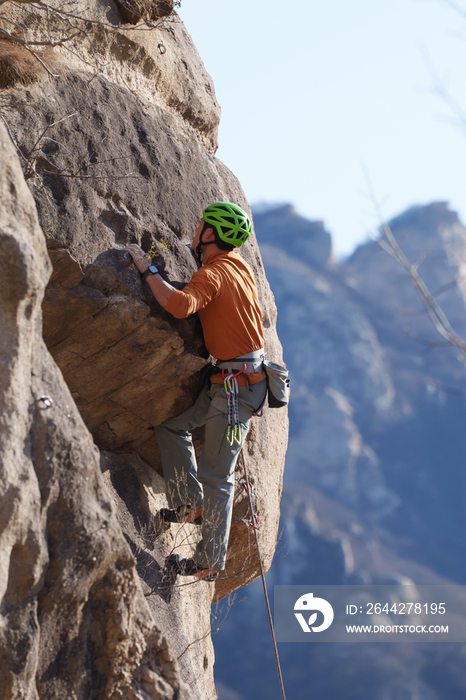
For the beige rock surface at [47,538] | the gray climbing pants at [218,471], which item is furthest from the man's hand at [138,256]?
the beige rock surface at [47,538]

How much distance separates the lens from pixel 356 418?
90.1 metres

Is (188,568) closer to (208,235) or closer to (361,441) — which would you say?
(208,235)

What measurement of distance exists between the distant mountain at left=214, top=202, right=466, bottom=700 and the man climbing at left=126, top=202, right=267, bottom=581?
57239 millimetres

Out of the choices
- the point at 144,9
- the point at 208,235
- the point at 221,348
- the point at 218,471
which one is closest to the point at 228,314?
the point at 221,348

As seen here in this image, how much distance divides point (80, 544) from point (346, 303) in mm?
95464

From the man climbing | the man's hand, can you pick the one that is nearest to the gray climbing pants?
the man climbing

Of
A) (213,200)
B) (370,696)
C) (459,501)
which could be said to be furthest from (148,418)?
(459,501)

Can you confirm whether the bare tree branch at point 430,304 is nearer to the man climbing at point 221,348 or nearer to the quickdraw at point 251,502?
the man climbing at point 221,348

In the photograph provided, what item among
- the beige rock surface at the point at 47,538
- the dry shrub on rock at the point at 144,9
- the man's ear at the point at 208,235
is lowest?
the beige rock surface at the point at 47,538

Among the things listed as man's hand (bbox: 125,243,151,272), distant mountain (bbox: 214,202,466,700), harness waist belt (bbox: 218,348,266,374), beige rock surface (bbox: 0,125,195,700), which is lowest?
beige rock surface (bbox: 0,125,195,700)

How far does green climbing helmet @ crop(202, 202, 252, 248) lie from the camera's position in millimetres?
5238

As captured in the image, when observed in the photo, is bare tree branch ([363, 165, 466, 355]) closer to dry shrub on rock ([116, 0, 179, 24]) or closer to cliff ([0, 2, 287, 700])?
cliff ([0, 2, 287, 700])

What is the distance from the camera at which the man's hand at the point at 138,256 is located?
199 inches

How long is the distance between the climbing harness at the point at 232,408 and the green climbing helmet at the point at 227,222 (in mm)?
980
